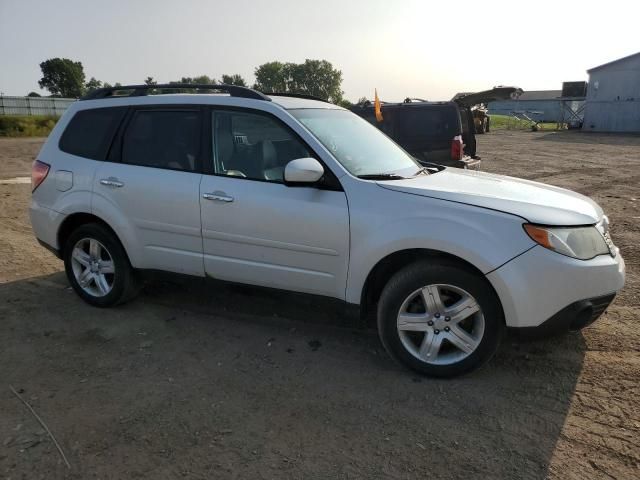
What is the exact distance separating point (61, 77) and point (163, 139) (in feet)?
368

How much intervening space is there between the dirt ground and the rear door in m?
0.41

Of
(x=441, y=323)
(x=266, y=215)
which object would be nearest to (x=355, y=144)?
(x=266, y=215)

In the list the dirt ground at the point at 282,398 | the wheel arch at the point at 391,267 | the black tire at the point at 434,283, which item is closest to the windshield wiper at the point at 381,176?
the wheel arch at the point at 391,267

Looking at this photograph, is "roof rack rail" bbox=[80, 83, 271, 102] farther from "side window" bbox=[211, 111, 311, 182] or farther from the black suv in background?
the black suv in background

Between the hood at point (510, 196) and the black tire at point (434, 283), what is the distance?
1.46 ft

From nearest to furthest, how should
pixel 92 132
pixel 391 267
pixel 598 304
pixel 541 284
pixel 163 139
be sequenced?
pixel 541 284, pixel 598 304, pixel 391 267, pixel 163 139, pixel 92 132

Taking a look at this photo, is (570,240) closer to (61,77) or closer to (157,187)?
(157,187)

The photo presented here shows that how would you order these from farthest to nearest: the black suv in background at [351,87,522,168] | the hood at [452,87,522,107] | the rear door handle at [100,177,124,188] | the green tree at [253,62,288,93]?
the green tree at [253,62,288,93] → the hood at [452,87,522,107] → the black suv in background at [351,87,522,168] → the rear door handle at [100,177,124,188]

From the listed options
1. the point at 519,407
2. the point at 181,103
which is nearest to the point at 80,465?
the point at 519,407

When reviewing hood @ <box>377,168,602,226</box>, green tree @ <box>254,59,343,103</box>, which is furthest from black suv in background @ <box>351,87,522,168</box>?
green tree @ <box>254,59,343,103</box>

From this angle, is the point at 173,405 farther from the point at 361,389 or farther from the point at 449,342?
the point at 449,342

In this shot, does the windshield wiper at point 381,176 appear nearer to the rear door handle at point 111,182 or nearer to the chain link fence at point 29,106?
the rear door handle at point 111,182

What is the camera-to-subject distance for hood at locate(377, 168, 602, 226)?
3117 mm

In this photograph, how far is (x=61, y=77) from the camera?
9975 centimetres
